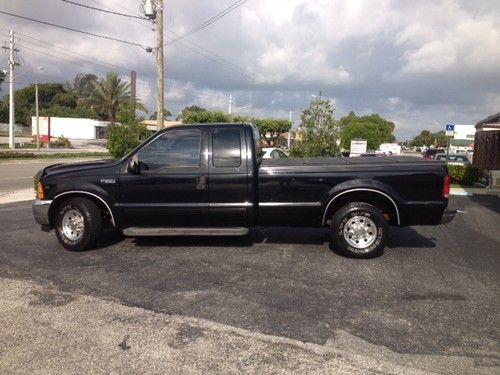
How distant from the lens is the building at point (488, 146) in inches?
899

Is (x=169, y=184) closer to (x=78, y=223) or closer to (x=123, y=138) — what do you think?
(x=78, y=223)

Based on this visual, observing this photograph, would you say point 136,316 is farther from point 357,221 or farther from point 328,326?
point 357,221

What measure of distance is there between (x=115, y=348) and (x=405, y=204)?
4442 millimetres

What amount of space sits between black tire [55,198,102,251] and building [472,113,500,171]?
61.2 ft

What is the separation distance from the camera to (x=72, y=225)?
23.4 feet

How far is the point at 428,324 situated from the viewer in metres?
4.48

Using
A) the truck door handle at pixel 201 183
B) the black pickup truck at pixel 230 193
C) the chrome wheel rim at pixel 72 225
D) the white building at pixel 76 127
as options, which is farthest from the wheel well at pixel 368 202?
the white building at pixel 76 127

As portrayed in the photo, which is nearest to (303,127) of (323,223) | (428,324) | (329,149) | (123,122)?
(329,149)

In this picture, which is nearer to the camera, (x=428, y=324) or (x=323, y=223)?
(x=428, y=324)

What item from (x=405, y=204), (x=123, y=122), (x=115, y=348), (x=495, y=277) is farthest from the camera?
(x=123, y=122)

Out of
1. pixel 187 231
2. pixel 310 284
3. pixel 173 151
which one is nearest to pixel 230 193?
pixel 187 231

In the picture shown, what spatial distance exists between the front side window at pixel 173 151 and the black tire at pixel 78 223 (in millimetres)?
1083

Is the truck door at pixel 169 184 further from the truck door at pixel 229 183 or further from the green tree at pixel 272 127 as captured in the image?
the green tree at pixel 272 127

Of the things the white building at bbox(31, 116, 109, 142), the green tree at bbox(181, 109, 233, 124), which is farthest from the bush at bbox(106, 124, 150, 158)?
the white building at bbox(31, 116, 109, 142)
